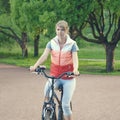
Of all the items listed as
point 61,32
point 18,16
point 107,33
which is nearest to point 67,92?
point 61,32

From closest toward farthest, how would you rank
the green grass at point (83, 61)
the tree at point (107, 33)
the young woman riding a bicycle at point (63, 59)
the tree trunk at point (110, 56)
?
the young woman riding a bicycle at point (63, 59) < the tree at point (107, 33) < the tree trunk at point (110, 56) < the green grass at point (83, 61)

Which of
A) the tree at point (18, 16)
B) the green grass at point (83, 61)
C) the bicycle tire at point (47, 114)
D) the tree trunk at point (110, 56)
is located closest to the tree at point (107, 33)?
the tree trunk at point (110, 56)

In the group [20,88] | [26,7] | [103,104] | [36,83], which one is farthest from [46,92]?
[26,7]

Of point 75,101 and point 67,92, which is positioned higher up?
point 67,92

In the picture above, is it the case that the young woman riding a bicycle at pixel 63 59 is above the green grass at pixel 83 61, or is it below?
above

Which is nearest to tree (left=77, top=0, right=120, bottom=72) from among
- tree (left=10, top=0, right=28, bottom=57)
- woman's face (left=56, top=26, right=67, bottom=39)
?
tree (left=10, top=0, right=28, bottom=57)

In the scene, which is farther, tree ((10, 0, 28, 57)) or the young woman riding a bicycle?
tree ((10, 0, 28, 57))

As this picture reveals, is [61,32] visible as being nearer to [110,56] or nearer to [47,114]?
[47,114]

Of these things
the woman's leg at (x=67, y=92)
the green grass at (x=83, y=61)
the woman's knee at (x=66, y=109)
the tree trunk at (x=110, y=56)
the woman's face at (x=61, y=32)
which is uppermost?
the woman's face at (x=61, y=32)

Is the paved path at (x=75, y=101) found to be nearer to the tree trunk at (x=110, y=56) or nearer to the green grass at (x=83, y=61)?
the green grass at (x=83, y=61)

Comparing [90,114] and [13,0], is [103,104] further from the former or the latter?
[13,0]

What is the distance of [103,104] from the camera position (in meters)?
12.0

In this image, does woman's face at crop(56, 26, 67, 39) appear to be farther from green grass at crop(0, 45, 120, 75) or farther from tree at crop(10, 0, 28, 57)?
tree at crop(10, 0, 28, 57)

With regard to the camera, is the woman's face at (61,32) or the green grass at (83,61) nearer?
the woman's face at (61,32)
